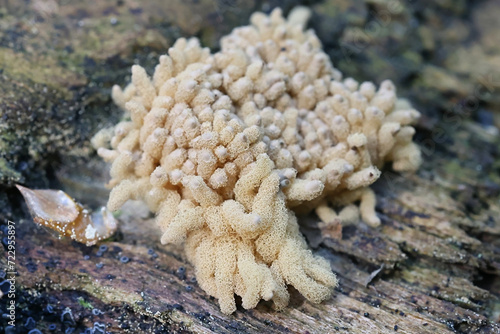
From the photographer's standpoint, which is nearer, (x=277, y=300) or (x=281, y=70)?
(x=277, y=300)

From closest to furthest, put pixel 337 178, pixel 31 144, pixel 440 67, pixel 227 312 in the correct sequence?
pixel 227 312 → pixel 337 178 → pixel 31 144 → pixel 440 67

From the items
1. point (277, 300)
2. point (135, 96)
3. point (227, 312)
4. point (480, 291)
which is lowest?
point (227, 312)

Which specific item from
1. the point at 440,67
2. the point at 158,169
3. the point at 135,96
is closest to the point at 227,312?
the point at 158,169

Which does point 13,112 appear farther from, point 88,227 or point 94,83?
point 88,227

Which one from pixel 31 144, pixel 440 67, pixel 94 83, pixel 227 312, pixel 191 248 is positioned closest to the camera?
pixel 227 312

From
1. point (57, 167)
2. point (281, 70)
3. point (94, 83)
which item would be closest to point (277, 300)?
point (281, 70)

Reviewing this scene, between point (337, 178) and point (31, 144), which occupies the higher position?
point (337, 178)

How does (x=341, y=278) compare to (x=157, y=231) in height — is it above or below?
above

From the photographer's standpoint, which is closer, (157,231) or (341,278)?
(341,278)
